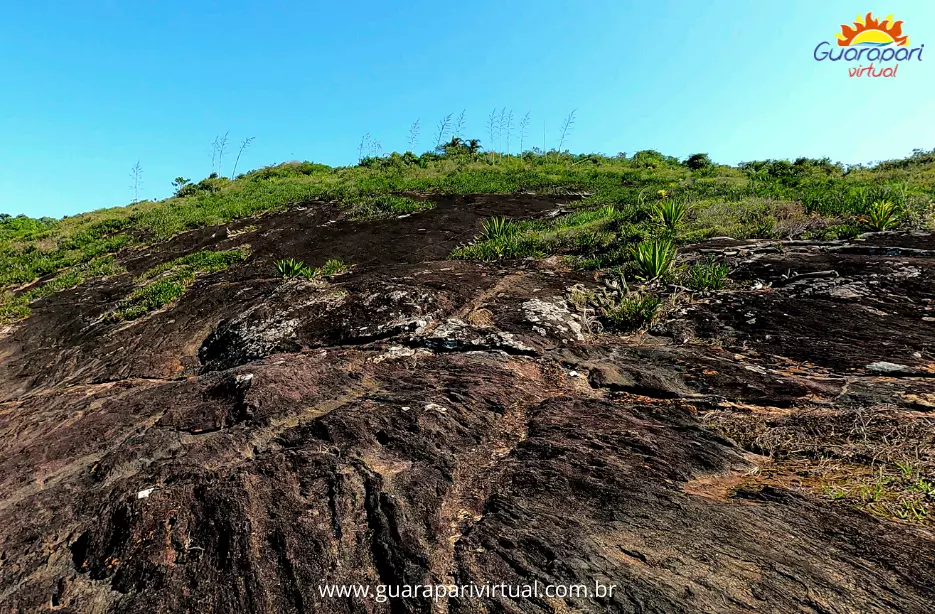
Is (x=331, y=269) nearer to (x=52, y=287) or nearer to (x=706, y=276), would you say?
(x=706, y=276)

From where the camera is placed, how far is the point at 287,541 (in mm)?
2576

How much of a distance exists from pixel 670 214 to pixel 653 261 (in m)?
3.72

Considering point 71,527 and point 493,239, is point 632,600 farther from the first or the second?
point 493,239

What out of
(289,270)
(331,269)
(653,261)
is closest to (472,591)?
(653,261)

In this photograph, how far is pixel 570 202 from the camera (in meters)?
16.7

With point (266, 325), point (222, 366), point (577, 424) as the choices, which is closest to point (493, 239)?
point (266, 325)

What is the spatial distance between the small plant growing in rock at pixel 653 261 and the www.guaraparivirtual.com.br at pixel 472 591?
5.25 metres

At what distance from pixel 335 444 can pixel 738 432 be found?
317 cm

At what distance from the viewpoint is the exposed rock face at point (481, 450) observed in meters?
2.22

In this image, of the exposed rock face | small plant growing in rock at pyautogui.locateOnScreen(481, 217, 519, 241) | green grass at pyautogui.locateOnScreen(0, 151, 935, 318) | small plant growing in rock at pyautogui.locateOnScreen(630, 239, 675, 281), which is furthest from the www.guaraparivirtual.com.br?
small plant growing in rock at pyautogui.locateOnScreen(481, 217, 519, 241)

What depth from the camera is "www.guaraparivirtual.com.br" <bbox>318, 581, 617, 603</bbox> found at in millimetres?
2102

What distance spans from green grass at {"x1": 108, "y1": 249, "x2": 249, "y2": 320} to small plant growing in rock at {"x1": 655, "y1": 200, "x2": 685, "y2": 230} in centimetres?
1050

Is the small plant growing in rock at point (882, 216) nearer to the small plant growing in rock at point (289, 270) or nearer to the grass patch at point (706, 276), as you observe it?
the grass patch at point (706, 276)

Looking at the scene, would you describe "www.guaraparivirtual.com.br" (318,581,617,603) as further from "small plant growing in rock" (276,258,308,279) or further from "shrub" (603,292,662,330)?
"small plant growing in rock" (276,258,308,279)
